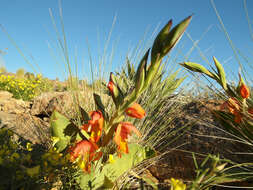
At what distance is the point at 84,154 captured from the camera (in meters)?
0.71

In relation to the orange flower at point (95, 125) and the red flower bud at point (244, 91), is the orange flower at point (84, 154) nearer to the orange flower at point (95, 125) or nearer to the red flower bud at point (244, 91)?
the orange flower at point (95, 125)

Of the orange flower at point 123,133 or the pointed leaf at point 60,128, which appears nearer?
the orange flower at point 123,133

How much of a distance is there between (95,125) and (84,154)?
0.12m

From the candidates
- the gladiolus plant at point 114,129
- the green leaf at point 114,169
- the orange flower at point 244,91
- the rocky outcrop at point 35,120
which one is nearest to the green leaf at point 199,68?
the orange flower at point 244,91

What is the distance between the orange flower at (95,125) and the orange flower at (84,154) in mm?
35

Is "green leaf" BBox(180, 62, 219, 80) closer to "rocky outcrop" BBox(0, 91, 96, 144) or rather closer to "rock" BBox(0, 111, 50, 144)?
"rocky outcrop" BBox(0, 91, 96, 144)

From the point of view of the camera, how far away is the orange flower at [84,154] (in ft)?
2.31

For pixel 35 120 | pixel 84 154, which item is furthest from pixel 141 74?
pixel 35 120

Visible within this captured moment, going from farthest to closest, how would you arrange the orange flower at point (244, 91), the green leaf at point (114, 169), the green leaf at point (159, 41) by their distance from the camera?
the orange flower at point (244, 91) → the green leaf at point (114, 169) → the green leaf at point (159, 41)

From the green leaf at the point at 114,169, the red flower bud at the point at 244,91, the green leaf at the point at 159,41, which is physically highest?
the green leaf at the point at 159,41

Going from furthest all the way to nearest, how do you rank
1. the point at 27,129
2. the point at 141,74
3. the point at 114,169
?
the point at 27,129 → the point at 114,169 → the point at 141,74

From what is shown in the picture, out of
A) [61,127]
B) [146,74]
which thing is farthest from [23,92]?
[146,74]

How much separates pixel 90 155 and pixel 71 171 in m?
0.14

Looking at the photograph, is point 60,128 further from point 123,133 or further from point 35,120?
point 35,120
